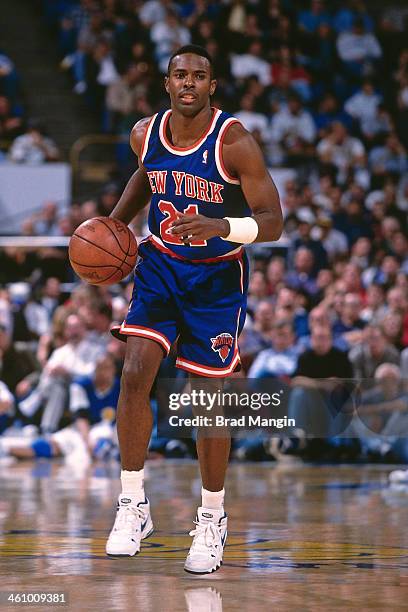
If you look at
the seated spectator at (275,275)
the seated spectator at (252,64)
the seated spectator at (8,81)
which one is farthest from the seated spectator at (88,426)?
the seated spectator at (252,64)

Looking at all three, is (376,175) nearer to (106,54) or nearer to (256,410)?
(106,54)

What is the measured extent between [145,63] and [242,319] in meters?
11.0

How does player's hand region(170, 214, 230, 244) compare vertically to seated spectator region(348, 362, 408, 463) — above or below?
above

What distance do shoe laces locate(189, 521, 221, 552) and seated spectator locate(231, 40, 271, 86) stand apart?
11.9m

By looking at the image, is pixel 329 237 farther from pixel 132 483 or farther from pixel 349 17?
pixel 132 483

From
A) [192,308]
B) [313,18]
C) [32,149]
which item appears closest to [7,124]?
[32,149]

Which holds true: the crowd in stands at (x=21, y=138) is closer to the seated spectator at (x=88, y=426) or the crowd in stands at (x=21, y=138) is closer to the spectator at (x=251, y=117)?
the spectator at (x=251, y=117)

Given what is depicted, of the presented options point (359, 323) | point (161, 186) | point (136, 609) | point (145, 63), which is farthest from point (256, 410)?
point (145, 63)

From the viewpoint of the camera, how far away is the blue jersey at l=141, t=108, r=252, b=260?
190 inches

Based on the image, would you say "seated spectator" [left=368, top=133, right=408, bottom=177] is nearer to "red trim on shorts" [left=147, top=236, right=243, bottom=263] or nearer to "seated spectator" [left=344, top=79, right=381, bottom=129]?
"seated spectator" [left=344, top=79, right=381, bottom=129]

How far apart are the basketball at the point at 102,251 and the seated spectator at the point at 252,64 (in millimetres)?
11281

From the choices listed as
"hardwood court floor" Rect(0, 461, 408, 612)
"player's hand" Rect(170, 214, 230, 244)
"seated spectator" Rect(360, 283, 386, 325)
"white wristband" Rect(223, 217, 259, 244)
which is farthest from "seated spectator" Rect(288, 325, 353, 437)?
"player's hand" Rect(170, 214, 230, 244)

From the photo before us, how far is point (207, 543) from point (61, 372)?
5.53m

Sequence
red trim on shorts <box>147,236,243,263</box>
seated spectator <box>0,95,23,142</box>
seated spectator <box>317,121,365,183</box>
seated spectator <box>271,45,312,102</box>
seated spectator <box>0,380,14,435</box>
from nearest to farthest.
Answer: red trim on shorts <box>147,236,243,263</box> → seated spectator <box>0,380,14,435</box> → seated spectator <box>0,95,23,142</box> → seated spectator <box>317,121,365,183</box> → seated spectator <box>271,45,312,102</box>
